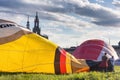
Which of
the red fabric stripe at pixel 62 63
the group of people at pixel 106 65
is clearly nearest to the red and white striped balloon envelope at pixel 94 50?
the group of people at pixel 106 65

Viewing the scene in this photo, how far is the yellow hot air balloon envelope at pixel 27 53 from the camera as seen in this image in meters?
18.0

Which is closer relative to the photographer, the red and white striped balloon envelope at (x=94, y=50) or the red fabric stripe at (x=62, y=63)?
the red fabric stripe at (x=62, y=63)

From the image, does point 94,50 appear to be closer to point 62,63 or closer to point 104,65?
point 104,65

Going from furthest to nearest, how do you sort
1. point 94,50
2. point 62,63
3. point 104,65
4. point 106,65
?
point 94,50 → point 106,65 → point 104,65 → point 62,63

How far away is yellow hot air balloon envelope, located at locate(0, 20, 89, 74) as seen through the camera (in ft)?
58.9

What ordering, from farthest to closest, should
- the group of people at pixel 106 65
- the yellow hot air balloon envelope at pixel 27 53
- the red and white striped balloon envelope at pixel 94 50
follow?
the red and white striped balloon envelope at pixel 94 50
the group of people at pixel 106 65
the yellow hot air balloon envelope at pixel 27 53

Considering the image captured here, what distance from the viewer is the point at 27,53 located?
59.7 ft

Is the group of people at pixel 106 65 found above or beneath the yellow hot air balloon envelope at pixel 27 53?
beneath

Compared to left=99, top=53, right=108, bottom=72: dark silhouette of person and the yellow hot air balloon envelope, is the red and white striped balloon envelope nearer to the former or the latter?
left=99, top=53, right=108, bottom=72: dark silhouette of person

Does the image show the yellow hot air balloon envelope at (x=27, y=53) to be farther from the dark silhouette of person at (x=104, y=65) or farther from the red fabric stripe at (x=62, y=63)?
the dark silhouette of person at (x=104, y=65)

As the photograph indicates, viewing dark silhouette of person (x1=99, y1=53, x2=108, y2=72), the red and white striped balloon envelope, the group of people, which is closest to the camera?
dark silhouette of person (x1=99, y1=53, x2=108, y2=72)

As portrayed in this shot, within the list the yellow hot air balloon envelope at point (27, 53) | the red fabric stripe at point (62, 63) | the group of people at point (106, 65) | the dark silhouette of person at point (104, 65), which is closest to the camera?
the yellow hot air balloon envelope at point (27, 53)

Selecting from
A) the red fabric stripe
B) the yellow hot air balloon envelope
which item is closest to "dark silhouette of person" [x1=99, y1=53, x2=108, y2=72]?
the yellow hot air balloon envelope

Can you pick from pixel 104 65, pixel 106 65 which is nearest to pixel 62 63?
pixel 104 65
